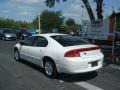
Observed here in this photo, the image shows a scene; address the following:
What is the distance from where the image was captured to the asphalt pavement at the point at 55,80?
23.9 ft

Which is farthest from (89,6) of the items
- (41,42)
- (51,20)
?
(51,20)

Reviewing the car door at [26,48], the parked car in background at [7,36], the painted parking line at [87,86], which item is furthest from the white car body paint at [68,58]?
the parked car in background at [7,36]

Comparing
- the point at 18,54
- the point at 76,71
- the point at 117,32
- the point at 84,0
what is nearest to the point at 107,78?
the point at 76,71

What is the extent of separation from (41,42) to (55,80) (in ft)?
5.87

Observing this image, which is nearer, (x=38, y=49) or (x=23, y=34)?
(x=38, y=49)

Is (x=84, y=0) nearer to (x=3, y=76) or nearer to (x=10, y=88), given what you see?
(x=3, y=76)

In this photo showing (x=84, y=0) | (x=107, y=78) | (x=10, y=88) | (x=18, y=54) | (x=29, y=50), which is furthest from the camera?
(x=84, y=0)

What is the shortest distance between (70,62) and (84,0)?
1192 centimetres

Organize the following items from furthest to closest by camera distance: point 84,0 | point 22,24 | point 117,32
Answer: point 22,24 < point 117,32 < point 84,0

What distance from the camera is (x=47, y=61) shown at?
337 inches

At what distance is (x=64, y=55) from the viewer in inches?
304

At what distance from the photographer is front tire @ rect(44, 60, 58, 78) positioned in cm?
819

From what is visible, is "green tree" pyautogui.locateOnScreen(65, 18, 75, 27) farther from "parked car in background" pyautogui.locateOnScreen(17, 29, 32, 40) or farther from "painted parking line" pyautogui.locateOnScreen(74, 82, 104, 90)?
"painted parking line" pyautogui.locateOnScreen(74, 82, 104, 90)

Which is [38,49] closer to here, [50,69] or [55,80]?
[50,69]
